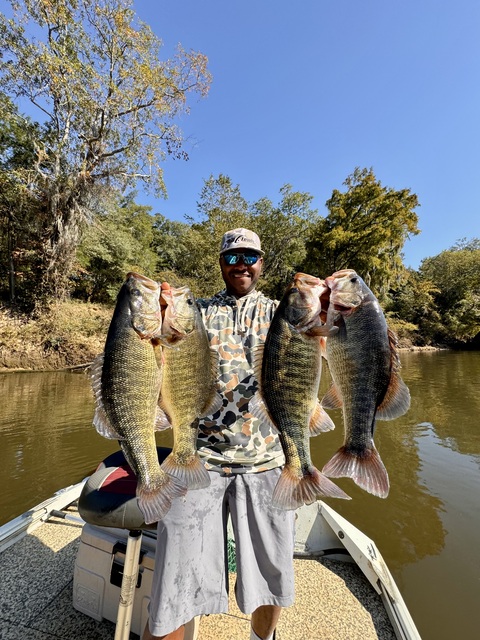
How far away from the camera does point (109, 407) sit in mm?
1900

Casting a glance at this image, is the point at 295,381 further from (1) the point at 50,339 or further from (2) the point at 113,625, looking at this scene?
(1) the point at 50,339

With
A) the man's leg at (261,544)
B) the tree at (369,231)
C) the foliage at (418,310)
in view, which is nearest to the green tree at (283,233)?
the tree at (369,231)

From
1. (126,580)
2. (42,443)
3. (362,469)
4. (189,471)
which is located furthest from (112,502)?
(42,443)

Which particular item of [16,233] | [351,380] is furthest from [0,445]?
[16,233]

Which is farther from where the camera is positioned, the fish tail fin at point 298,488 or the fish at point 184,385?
the fish at point 184,385

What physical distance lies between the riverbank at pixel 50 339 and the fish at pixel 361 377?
1969 cm

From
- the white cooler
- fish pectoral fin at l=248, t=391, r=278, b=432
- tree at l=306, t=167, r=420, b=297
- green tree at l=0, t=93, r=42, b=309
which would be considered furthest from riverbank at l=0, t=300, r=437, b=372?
tree at l=306, t=167, r=420, b=297

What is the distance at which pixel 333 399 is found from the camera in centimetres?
201

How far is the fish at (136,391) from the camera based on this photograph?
6.16 ft

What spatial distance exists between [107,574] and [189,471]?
1571 millimetres

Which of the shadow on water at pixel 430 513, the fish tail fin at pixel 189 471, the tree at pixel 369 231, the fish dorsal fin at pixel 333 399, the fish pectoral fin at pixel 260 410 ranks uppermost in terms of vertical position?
the tree at pixel 369 231

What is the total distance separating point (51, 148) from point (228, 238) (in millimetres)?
22288

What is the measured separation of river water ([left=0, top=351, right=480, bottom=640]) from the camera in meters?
4.33

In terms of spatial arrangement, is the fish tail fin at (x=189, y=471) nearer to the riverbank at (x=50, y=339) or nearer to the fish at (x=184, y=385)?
the fish at (x=184, y=385)
